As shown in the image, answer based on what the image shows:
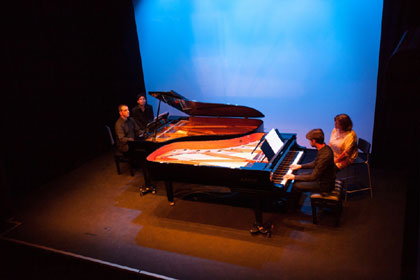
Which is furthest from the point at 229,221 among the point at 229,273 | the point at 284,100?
the point at 284,100

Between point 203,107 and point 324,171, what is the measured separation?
81.5 inches

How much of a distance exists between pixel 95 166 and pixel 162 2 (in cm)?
314

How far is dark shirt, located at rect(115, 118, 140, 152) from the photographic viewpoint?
5633 millimetres

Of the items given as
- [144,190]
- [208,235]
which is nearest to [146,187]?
[144,190]

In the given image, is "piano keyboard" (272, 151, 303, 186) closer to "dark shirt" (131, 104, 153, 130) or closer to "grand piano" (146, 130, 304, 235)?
"grand piano" (146, 130, 304, 235)

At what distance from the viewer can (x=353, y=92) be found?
18.7 ft

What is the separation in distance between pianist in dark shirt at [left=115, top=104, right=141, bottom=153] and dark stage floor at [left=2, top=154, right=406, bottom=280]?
689 mm

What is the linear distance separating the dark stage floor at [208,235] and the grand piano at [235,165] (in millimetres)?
344

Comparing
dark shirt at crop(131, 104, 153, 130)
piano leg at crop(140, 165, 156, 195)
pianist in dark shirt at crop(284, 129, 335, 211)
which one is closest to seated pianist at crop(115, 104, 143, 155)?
dark shirt at crop(131, 104, 153, 130)

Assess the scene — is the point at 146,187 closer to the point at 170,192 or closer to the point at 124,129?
the point at 170,192

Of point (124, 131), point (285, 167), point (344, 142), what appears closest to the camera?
point (285, 167)

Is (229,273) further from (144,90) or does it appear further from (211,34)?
(144,90)

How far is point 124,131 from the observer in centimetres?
568

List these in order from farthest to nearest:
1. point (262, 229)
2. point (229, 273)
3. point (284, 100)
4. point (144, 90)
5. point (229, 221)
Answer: point (144, 90) → point (284, 100) → point (229, 221) → point (262, 229) → point (229, 273)
